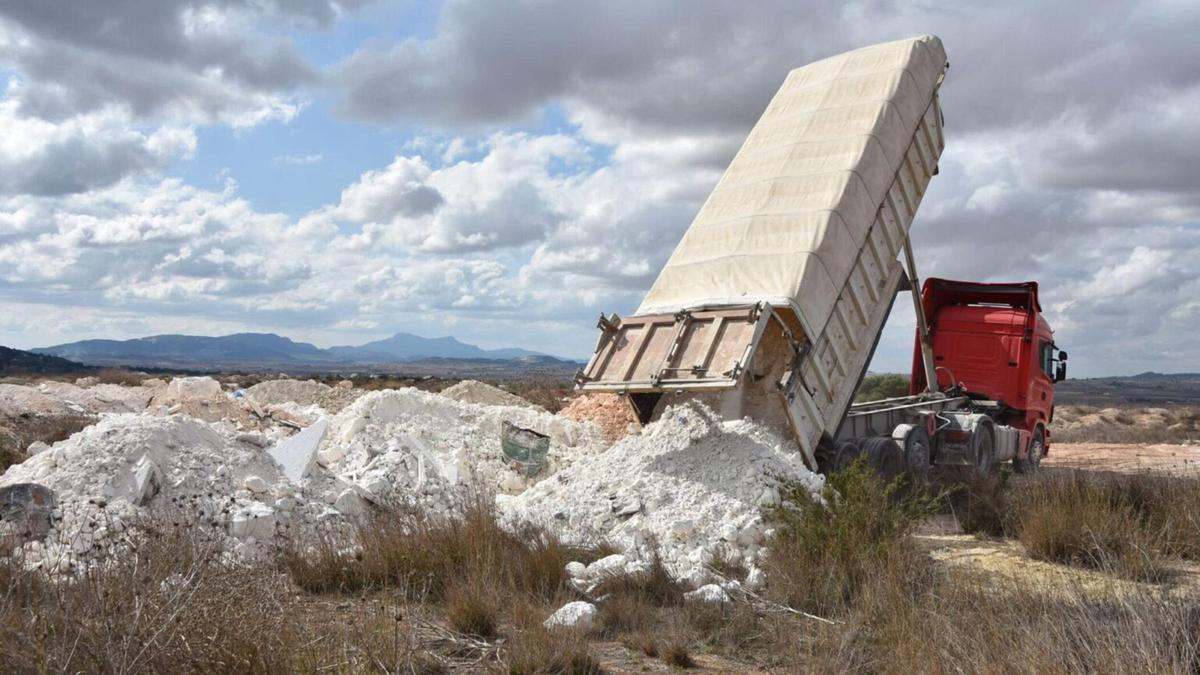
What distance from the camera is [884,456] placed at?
12.7 m

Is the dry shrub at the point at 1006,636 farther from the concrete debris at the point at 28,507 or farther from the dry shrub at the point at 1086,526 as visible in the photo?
the concrete debris at the point at 28,507

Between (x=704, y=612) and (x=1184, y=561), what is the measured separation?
454 centimetres

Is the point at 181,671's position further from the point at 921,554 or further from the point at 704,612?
the point at 921,554

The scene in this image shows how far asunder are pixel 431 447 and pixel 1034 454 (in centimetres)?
1062

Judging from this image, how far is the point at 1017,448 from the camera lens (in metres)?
16.2

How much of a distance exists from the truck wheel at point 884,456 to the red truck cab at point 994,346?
13.3 feet

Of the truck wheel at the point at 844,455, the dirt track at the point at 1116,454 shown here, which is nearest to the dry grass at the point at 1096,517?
the truck wheel at the point at 844,455

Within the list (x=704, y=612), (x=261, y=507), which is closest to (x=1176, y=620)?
(x=704, y=612)

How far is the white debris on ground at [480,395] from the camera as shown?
67.0 feet

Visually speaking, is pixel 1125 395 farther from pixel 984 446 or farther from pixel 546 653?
pixel 546 653

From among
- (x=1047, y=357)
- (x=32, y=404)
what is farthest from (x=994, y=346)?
(x=32, y=404)

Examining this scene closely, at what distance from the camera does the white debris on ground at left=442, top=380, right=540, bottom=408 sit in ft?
67.0

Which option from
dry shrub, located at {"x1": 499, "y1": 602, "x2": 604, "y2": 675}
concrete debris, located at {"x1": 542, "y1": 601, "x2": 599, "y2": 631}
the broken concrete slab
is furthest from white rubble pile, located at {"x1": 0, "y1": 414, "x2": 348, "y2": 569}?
dry shrub, located at {"x1": 499, "y1": 602, "x2": 604, "y2": 675}

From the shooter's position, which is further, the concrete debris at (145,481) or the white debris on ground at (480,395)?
the white debris on ground at (480,395)
